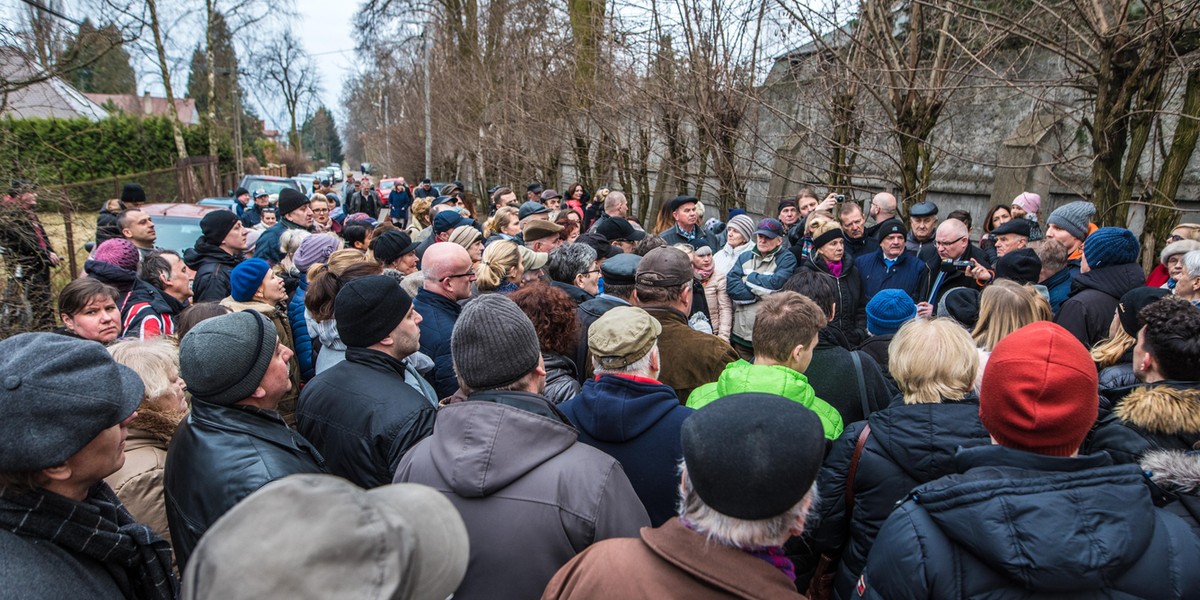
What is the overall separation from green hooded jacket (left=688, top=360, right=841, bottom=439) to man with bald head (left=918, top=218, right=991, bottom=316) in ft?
10.0

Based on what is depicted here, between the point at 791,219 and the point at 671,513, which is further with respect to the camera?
the point at 791,219

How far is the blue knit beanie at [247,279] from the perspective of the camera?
15.1ft

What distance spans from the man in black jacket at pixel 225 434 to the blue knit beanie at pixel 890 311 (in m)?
2.97

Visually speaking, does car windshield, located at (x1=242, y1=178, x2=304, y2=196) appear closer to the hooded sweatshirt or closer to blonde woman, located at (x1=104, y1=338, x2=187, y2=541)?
blonde woman, located at (x1=104, y1=338, x2=187, y2=541)

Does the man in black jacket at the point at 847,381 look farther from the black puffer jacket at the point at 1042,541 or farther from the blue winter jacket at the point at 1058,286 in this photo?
the blue winter jacket at the point at 1058,286

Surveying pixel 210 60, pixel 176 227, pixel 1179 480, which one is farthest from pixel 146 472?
pixel 210 60

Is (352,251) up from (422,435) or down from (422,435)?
up

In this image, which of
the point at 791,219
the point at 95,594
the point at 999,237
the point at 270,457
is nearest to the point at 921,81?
the point at 791,219

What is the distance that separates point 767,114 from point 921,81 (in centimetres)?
638

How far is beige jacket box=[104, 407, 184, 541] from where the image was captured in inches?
99.0

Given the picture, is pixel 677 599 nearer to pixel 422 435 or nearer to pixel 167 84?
pixel 422 435

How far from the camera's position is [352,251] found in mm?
4715

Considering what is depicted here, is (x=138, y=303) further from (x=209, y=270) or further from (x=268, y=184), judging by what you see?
(x=268, y=184)

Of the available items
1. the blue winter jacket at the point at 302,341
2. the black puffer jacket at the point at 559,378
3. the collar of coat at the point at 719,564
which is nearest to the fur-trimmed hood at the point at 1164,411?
the collar of coat at the point at 719,564
